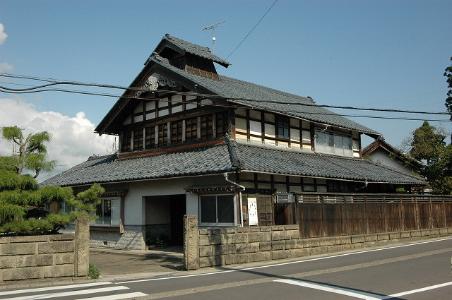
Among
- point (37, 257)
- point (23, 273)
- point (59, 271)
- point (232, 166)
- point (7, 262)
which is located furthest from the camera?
point (232, 166)

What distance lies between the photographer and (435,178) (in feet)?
107

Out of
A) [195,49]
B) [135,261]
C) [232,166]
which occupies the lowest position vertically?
[135,261]

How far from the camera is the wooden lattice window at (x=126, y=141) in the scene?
25.7 meters

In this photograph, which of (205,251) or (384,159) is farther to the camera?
(384,159)

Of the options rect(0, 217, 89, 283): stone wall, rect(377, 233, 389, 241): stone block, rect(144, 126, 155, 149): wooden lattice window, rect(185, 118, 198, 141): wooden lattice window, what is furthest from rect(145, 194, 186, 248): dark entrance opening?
rect(377, 233, 389, 241): stone block

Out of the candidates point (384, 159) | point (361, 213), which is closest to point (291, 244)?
point (361, 213)

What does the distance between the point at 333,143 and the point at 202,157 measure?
32.7 ft

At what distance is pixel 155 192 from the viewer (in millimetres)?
20969

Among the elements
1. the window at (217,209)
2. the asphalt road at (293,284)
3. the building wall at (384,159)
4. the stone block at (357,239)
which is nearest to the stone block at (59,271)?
the asphalt road at (293,284)

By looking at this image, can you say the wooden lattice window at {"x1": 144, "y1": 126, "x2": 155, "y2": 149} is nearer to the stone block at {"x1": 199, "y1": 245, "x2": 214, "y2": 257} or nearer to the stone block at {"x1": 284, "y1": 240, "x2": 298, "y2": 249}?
the stone block at {"x1": 284, "y1": 240, "x2": 298, "y2": 249}

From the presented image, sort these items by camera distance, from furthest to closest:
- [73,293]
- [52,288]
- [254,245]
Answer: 1. [254,245]
2. [52,288]
3. [73,293]

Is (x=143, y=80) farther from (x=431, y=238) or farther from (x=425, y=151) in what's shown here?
(x=425, y=151)

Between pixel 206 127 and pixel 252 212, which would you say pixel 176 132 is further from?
pixel 252 212

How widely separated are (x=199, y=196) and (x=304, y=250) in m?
4.79
